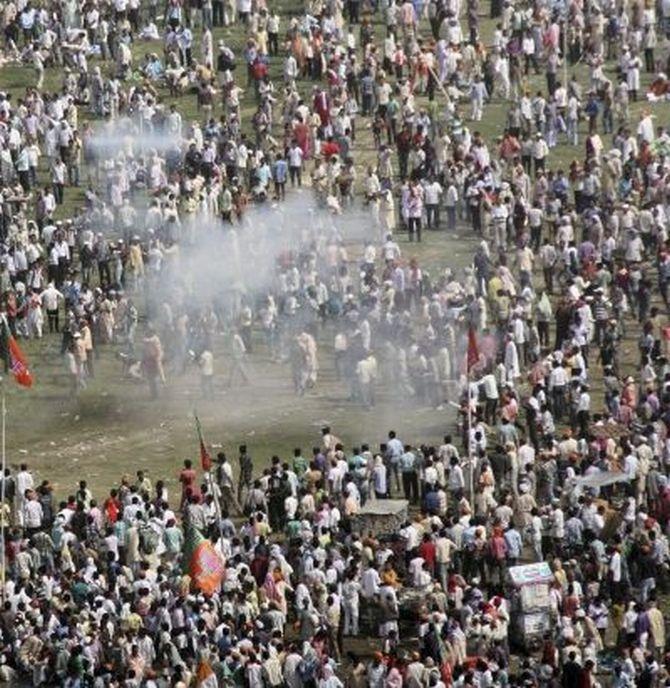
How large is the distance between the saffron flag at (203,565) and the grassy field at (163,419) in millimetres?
8351

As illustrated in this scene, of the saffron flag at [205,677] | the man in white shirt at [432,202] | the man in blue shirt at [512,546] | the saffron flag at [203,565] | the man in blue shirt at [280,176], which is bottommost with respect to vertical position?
the saffron flag at [205,677]

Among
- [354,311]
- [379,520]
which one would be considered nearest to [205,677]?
[379,520]

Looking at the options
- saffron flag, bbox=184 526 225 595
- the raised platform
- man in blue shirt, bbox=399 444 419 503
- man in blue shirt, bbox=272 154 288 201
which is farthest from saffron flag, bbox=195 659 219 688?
man in blue shirt, bbox=272 154 288 201

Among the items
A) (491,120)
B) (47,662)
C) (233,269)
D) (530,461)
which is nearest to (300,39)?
(491,120)

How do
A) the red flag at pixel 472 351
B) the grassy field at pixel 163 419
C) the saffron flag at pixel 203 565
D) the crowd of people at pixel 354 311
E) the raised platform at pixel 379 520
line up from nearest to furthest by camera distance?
the crowd of people at pixel 354 311, the saffron flag at pixel 203 565, the raised platform at pixel 379 520, the red flag at pixel 472 351, the grassy field at pixel 163 419

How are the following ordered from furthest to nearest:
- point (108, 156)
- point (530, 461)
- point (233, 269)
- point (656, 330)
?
point (108, 156) < point (233, 269) < point (656, 330) < point (530, 461)

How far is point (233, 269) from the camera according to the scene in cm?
7519

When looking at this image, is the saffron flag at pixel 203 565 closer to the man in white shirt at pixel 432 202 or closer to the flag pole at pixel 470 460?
the flag pole at pixel 470 460

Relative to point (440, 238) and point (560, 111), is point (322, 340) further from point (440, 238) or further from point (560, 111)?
point (560, 111)

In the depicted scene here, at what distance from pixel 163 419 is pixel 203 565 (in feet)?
39.8

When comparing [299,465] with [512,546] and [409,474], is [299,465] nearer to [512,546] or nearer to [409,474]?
[409,474]

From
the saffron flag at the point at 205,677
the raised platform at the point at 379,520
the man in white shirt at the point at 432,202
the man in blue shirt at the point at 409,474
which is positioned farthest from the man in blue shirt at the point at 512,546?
the man in white shirt at the point at 432,202

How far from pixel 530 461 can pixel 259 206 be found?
640 inches

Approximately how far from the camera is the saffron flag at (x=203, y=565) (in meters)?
58.1
